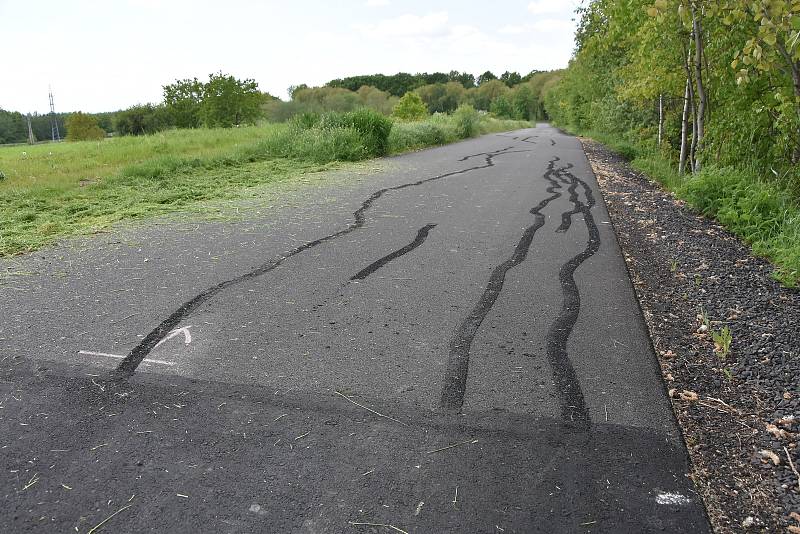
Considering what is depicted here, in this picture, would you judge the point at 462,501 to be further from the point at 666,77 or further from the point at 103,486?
the point at 666,77

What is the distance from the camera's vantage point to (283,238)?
6203 mm

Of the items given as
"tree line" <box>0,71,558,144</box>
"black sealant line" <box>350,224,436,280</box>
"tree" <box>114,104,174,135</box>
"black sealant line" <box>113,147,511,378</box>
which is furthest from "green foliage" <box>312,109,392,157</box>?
"tree" <box>114,104,174,135</box>

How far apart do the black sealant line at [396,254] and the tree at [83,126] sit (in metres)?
57.1

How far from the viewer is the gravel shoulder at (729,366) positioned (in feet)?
7.20


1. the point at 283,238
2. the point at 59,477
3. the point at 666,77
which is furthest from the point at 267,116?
the point at 59,477

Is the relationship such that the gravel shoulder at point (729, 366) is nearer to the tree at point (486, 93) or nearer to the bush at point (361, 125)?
the bush at point (361, 125)

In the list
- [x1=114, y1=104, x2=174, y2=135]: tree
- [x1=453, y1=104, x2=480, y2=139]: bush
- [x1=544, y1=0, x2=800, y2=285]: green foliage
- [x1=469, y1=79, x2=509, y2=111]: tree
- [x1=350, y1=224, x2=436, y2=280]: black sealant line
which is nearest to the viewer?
[x1=544, y1=0, x2=800, y2=285]: green foliage

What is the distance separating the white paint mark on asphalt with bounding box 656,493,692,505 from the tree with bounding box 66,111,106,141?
202 ft

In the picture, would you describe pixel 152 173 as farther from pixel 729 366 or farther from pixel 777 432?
pixel 777 432

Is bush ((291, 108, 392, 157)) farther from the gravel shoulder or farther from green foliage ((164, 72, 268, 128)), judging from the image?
green foliage ((164, 72, 268, 128))

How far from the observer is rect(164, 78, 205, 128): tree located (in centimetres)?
5475

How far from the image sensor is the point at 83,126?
62.1 metres

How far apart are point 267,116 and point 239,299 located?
189ft

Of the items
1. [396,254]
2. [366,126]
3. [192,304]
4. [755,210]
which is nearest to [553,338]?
[396,254]
